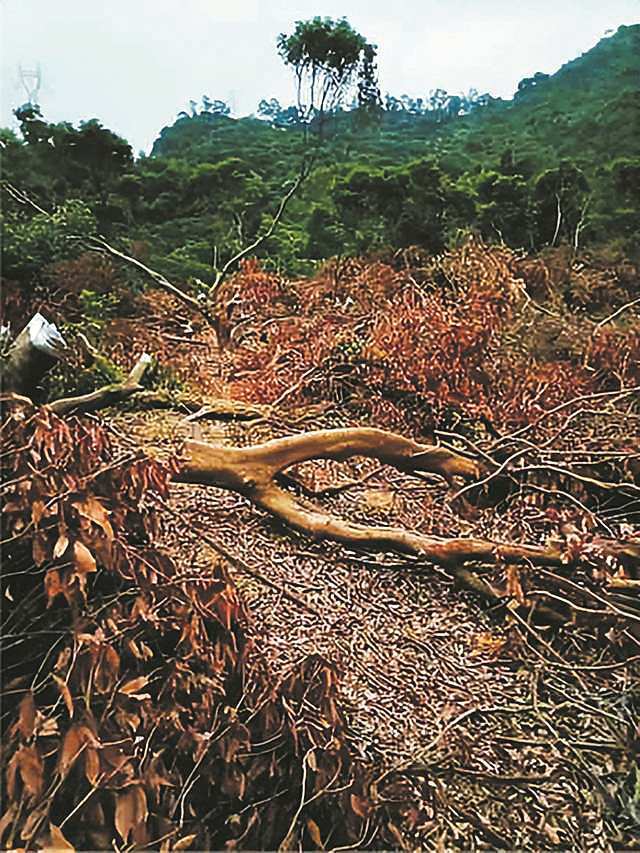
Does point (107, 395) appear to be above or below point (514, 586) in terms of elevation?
above

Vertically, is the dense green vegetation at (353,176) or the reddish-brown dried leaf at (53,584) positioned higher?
the dense green vegetation at (353,176)

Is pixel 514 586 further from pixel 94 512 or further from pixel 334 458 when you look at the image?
pixel 94 512

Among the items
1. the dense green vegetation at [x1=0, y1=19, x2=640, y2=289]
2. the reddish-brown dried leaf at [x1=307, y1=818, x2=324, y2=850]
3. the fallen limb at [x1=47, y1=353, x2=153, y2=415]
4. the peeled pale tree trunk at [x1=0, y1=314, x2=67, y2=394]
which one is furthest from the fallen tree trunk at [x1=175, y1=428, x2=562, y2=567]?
the reddish-brown dried leaf at [x1=307, y1=818, x2=324, y2=850]

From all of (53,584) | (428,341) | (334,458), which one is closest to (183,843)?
(53,584)

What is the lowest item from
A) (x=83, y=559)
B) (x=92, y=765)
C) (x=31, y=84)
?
(x=92, y=765)

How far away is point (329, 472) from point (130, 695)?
27.6 inches

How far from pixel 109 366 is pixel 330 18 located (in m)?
0.78

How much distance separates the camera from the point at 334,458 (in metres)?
1.46

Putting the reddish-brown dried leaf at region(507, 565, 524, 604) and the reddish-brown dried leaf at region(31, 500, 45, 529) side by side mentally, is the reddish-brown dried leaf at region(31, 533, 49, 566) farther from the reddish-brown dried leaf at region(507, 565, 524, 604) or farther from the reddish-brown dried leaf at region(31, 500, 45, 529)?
the reddish-brown dried leaf at region(507, 565, 524, 604)

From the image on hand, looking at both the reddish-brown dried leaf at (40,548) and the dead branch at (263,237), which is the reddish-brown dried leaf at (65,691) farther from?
the dead branch at (263,237)

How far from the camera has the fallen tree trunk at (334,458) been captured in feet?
4.37

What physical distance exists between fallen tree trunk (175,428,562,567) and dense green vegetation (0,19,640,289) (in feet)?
1.27

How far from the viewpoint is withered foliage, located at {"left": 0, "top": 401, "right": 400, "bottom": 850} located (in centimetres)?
84

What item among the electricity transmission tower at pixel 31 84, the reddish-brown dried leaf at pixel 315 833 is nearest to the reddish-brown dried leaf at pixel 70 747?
the reddish-brown dried leaf at pixel 315 833
